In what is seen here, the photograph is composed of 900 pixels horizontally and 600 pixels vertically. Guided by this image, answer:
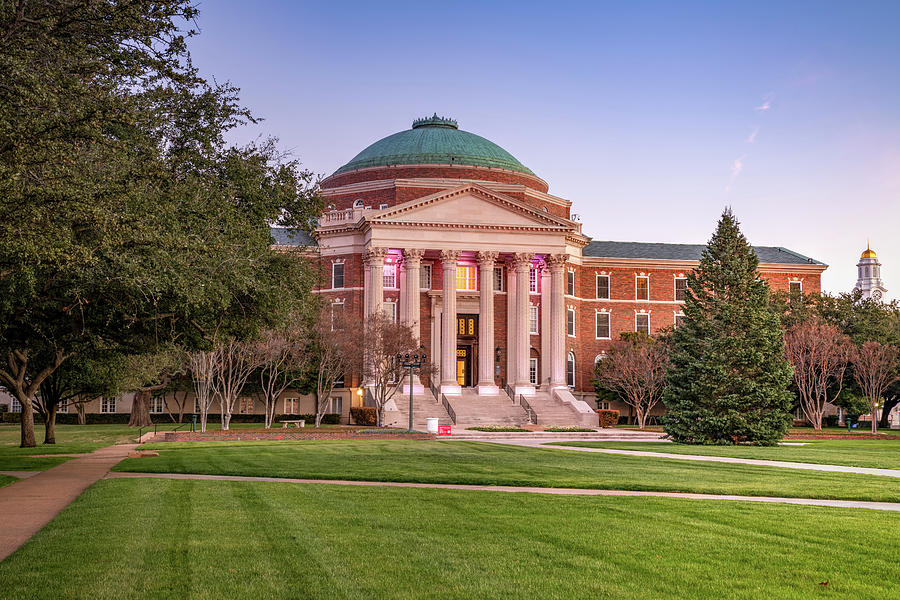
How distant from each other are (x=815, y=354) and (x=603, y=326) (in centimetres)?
2227

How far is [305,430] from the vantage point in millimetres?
46094

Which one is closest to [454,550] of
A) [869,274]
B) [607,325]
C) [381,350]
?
[381,350]

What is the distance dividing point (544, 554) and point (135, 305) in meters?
13.1

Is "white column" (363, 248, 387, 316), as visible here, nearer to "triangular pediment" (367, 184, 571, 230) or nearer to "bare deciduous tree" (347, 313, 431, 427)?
"triangular pediment" (367, 184, 571, 230)

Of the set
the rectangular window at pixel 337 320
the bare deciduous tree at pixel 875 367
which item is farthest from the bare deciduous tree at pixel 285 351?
the bare deciduous tree at pixel 875 367

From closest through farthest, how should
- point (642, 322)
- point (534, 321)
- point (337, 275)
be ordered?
1. point (337, 275)
2. point (534, 321)
3. point (642, 322)

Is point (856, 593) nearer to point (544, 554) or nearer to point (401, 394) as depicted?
point (544, 554)

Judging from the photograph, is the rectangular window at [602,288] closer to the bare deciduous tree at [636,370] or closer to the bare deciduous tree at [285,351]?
the bare deciduous tree at [636,370]

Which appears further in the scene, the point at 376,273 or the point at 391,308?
the point at 391,308

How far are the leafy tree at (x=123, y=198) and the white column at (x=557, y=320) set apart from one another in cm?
4295

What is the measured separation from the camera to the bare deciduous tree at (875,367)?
6112 centimetres

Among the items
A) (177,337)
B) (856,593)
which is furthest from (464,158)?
(856,593)

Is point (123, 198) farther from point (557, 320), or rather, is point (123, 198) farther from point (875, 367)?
point (875, 367)

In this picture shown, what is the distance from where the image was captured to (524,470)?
880 inches
